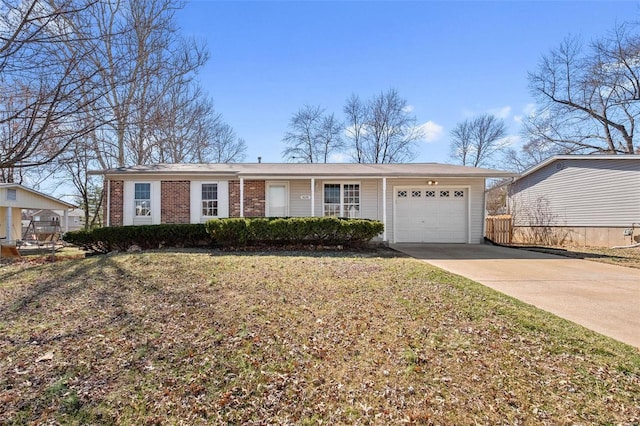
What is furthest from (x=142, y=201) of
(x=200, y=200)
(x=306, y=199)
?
(x=306, y=199)

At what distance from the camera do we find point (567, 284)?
19.2 feet

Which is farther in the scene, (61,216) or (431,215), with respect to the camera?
(61,216)

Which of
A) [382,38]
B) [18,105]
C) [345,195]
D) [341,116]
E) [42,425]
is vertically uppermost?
[341,116]

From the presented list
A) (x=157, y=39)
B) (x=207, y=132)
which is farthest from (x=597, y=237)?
(x=207, y=132)

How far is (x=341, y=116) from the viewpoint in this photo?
1154 inches

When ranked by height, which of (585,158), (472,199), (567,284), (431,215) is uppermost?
(585,158)

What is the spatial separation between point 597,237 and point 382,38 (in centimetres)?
1190

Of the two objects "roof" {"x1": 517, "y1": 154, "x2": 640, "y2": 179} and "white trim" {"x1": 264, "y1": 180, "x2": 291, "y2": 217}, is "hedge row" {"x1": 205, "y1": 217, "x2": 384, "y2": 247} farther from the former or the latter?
"roof" {"x1": 517, "y1": 154, "x2": 640, "y2": 179}

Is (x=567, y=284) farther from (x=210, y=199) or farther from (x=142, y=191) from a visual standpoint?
(x=142, y=191)

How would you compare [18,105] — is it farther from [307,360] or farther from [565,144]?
[565,144]

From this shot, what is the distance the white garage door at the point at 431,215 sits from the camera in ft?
41.0

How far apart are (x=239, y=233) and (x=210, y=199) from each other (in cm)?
358

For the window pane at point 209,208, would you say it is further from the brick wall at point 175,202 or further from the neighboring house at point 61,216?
the neighboring house at point 61,216

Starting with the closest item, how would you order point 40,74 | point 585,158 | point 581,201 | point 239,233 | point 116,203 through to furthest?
point 40,74, point 239,233, point 116,203, point 585,158, point 581,201
